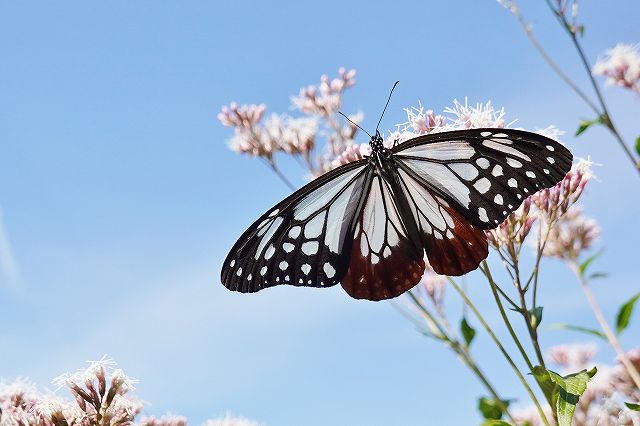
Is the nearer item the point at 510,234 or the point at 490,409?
the point at 510,234

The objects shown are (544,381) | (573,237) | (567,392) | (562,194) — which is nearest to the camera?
(567,392)

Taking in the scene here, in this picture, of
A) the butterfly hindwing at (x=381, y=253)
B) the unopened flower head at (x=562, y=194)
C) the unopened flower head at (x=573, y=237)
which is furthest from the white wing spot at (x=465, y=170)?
the unopened flower head at (x=573, y=237)

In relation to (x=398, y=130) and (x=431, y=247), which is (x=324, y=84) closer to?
(x=398, y=130)

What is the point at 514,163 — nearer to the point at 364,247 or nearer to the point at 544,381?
the point at 364,247

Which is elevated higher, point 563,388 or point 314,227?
point 314,227

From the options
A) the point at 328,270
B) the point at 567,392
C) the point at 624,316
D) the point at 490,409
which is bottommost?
the point at 567,392

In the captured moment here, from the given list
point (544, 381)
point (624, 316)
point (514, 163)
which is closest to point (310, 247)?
point (514, 163)
